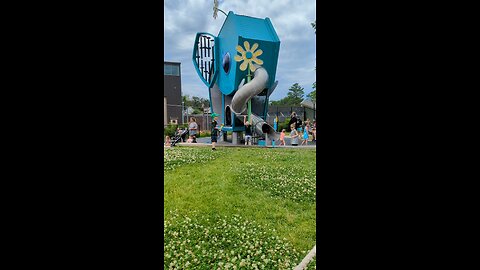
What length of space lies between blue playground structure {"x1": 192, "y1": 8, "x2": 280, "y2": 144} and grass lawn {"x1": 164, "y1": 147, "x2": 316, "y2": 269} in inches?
181

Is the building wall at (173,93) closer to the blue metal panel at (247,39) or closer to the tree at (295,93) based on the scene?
the blue metal panel at (247,39)

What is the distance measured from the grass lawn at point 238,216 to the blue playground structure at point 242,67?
4585mm

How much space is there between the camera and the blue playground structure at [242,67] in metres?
9.17

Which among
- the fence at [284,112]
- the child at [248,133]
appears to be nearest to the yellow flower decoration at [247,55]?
the child at [248,133]

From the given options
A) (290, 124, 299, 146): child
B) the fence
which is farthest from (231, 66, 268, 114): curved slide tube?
the fence

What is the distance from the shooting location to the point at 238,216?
10.2 ft

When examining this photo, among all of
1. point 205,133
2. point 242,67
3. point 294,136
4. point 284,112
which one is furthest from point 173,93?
point 294,136

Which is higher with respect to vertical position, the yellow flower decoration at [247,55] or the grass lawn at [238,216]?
the yellow flower decoration at [247,55]

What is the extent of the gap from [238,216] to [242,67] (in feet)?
22.5

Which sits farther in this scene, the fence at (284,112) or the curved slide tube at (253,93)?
the fence at (284,112)

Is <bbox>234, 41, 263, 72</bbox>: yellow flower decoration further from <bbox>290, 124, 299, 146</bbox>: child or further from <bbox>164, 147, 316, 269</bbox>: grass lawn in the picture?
<bbox>164, 147, 316, 269</bbox>: grass lawn
